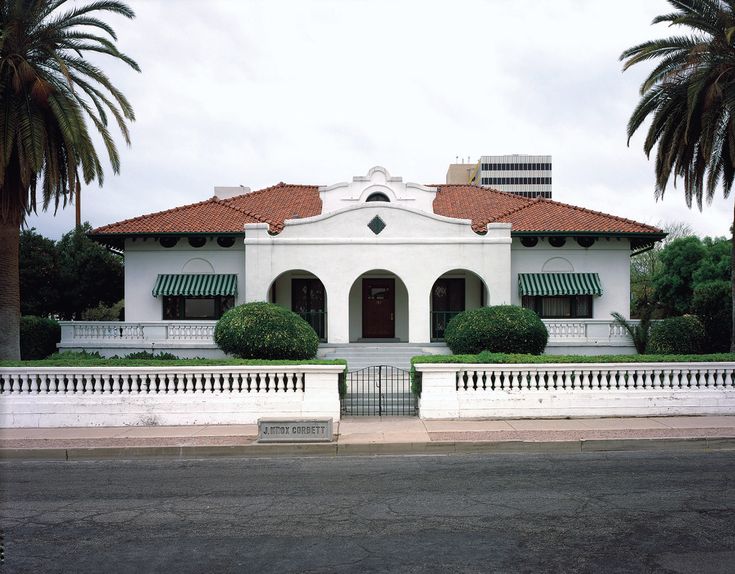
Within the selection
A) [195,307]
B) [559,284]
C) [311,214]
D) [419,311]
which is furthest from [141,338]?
[559,284]

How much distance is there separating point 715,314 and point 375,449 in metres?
16.8

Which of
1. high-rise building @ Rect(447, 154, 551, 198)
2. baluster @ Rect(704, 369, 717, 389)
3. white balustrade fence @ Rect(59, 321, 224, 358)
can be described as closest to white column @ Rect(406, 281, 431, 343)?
white balustrade fence @ Rect(59, 321, 224, 358)

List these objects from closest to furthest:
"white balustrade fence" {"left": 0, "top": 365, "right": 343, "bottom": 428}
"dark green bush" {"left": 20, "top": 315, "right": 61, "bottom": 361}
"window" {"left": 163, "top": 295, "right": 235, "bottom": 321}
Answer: "white balustrade fence" {"left": 0, "top": 365, "right": 343, "bottom": 428}
"dark green bush" {"left": 20, "top": 315, "right": 61, "bottom": 361}
"window" {"left": 163, "top": 295, "right": 235, "bottom": 321}

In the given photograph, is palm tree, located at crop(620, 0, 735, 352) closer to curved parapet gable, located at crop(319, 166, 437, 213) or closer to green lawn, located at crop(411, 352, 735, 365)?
green lawn, located at crop(411, 352, 735, 365)

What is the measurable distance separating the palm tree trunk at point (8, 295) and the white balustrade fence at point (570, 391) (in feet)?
39.1

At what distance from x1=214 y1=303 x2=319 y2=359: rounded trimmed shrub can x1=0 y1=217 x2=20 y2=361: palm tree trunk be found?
18.9ft

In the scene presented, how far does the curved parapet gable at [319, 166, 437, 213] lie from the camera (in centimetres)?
2683

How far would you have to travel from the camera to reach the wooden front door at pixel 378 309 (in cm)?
2716

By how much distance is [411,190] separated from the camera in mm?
27453

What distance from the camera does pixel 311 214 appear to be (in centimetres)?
2789

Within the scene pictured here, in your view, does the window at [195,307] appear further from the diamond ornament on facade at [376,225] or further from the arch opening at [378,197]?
the arch opening at [378,197]

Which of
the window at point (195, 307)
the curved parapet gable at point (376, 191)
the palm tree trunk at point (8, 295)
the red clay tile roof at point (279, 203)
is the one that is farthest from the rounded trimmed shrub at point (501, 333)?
the palm tree trunk at point (8, 295)

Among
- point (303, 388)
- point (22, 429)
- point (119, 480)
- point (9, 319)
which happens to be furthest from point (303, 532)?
point (9, 319)

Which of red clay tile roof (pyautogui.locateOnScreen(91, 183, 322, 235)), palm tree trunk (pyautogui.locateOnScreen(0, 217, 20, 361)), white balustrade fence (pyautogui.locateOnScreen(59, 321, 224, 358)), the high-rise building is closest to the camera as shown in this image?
palm tree trunk (pyautogui.locateOnScreen(0, 217, 20, 361))
